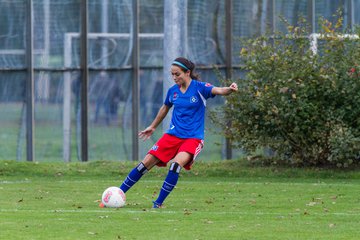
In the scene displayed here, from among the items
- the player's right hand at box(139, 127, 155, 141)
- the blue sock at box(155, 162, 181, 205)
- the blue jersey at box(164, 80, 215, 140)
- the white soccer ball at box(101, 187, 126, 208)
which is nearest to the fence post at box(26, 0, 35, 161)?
the player's right hand at box(139, 127, 155, 141)

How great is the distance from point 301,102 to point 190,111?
4.91 m

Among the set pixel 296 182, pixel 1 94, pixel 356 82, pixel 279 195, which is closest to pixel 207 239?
pixel 279 195

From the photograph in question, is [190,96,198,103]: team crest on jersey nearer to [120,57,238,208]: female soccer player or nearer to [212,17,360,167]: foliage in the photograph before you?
[120,57,238,208]: female soccer player

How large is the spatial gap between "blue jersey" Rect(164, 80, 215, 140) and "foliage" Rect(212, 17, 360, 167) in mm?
4584

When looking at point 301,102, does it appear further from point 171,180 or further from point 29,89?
point 29,89

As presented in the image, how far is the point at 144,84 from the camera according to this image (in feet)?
82.5

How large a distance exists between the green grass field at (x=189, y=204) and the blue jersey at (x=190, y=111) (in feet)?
3.03

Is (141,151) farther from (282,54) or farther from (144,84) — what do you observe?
(282,54)

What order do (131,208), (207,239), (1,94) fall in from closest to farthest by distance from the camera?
(207,239), (131,208), (1,94)

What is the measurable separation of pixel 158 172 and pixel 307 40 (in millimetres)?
3335

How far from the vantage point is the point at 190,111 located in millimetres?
14320

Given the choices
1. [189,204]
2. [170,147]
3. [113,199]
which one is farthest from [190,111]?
[113,199]

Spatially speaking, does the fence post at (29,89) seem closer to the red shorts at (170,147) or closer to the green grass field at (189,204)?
the green grass field at (189,204)

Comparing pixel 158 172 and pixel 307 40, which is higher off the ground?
pixel 307 40
